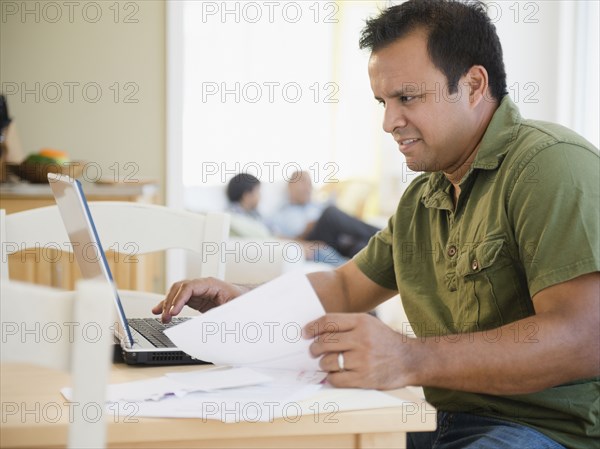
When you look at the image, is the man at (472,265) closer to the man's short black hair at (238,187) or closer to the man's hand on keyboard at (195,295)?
the man's hand on keyboard at (195,295)

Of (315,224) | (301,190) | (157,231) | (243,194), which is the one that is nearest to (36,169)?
(157,231)

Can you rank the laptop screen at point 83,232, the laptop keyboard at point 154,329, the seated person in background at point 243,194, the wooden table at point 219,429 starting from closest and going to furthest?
the wooden table at point 219,429 → the laptop screen at point 83,232 → the laptop keyboard at point 154,329 → the seated person in background at point 243,194

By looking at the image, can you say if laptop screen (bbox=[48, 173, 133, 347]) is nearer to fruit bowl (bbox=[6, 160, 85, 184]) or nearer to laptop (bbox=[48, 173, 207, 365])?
laptop (bbox=[48, 173, 207, 365])

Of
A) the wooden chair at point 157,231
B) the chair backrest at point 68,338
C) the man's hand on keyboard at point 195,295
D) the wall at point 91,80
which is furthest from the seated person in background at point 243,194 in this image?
the chair backrest at point 68,338

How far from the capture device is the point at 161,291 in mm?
3398

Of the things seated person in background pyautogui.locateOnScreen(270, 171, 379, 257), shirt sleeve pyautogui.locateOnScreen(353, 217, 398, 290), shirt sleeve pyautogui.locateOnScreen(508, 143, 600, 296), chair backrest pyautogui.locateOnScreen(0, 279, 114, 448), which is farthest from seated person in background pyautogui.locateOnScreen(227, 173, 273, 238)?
chair backrest pyautogui.locateOnScreen(0, 279, 114, 448)

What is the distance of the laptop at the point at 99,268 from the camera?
1.04m

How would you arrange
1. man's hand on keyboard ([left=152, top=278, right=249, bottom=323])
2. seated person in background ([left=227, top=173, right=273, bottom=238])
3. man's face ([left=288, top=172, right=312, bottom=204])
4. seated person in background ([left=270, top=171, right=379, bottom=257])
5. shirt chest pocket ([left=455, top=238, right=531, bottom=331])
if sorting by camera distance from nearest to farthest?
shirt chest pocket ([left=455, top=238, right=531, bottom=331]) < man's hand on keyboard ([left=152, top=278, right=249, bottom=323]) < seated person in background ([left=227, top=173, right=273, bottom=238]) < seated person in background ([left=270, top=171, right=379, bottom=257]) < man's face ([left=288, top=172, right=312, bottom=204])

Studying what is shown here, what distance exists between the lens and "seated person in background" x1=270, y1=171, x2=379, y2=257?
Result: 5117mm

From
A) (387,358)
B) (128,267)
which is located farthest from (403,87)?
(128,267)

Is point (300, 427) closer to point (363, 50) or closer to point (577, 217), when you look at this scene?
point (577, 217)

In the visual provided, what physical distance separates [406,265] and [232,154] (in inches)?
201

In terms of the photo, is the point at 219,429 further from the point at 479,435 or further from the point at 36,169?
the point at 36,169

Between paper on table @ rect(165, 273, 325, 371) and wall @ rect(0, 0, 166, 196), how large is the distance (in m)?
2.40
